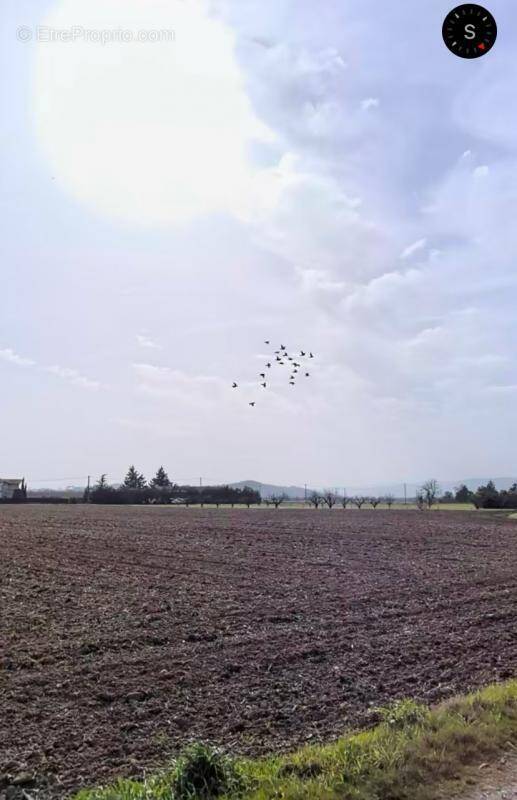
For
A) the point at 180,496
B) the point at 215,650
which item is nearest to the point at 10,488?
the point at 180,496

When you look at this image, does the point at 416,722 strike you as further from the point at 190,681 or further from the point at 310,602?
the point at 310,602

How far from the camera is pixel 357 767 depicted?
4051 mm

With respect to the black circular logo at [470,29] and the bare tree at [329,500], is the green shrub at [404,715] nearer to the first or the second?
the black circular logo at [470,29]

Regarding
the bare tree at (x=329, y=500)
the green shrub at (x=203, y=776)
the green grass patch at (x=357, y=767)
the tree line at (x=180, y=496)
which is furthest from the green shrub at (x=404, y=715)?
the tree line at (x=180, y=496)

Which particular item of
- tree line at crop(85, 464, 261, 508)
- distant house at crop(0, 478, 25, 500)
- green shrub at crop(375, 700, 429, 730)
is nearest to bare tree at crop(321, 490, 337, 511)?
tree line at crop(85, 464, 261, 508)

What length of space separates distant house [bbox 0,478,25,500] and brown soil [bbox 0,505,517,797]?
7603 cm

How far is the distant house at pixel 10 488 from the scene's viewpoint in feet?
285

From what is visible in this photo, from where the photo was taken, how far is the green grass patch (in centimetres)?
376

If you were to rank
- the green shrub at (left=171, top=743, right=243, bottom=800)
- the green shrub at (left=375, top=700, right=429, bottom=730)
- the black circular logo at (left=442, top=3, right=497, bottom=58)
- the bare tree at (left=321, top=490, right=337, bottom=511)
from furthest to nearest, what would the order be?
the bare tree at (left=321, top=490, right=337, bottom=511) < the black circular logo at (left=442, top=3, right=497, bottom=58) < the green shrub at (left=375, top=700, right=429, bottom=730) < the green shrub at (left=171, top=743, right=243, bottom=800)

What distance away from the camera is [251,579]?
12.8 m

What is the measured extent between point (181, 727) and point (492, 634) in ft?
15.9


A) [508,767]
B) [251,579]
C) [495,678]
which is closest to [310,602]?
[251,579]

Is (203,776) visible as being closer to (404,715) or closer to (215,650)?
(404,715)

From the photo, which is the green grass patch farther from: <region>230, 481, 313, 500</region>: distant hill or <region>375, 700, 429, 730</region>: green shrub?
<region>230, 481, 313, 500</region>: distant hill
